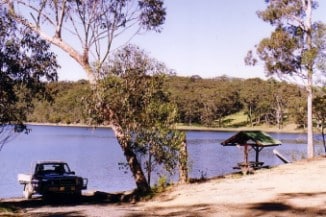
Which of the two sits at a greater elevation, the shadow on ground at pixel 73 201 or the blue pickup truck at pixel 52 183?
the blue pickup truck at pixel 52 183

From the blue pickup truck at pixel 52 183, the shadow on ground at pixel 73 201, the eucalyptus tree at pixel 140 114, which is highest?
the eucalyptus tree at pixel 140 114

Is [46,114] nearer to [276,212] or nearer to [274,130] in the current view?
[274,130]

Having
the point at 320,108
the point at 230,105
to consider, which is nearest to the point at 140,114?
the point at 320,108

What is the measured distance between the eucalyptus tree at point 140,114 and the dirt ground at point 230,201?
5.25 feet

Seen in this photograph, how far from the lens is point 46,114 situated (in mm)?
162125

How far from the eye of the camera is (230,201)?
555 inches

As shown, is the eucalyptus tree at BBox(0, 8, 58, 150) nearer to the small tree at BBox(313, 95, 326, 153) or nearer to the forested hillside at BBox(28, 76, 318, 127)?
the small tree at BBox(313, 95, 326, 153)

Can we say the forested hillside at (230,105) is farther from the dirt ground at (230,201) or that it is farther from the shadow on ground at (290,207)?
the shadow on ground at (290,207)

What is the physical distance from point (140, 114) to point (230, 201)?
6.90 m

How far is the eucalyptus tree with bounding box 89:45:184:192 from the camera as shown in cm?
1942

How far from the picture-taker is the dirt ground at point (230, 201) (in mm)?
12384

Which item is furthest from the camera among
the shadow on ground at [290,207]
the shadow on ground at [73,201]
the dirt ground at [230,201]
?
the shadow on ground at [73,201]

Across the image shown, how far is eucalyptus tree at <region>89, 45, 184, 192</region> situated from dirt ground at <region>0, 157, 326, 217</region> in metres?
1.60

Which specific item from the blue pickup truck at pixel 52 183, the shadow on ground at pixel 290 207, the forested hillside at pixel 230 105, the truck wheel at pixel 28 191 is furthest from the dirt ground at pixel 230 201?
the forested hillside at pixel 230 105
